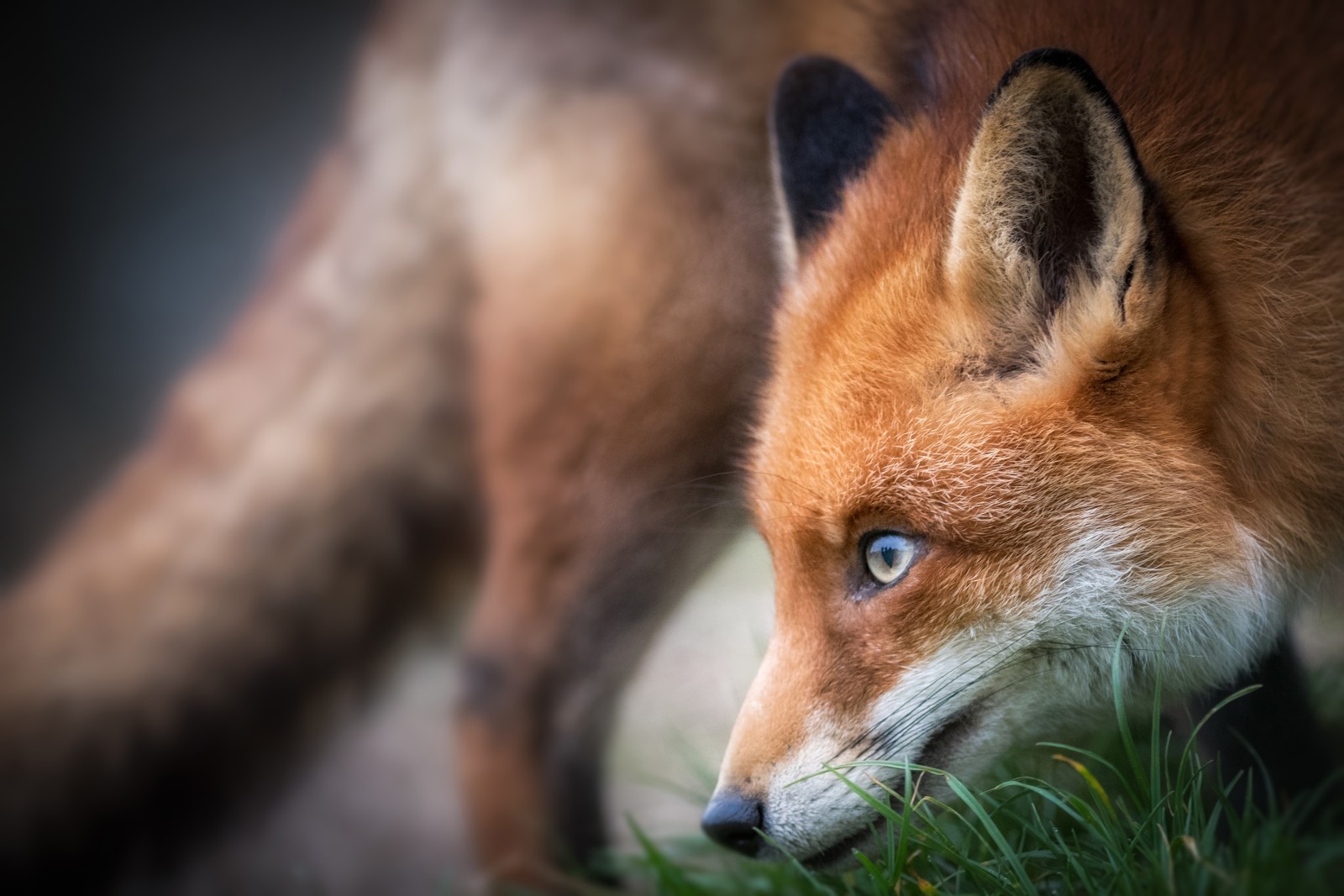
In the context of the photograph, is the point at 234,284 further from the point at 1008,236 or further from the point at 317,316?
the point at 1008,236

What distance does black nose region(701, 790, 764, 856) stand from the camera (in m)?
1.25

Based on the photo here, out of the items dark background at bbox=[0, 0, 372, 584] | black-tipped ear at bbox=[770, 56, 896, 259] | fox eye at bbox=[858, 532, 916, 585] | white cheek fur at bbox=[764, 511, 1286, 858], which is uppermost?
dark background at bbox=[0, 0, 372, 584]

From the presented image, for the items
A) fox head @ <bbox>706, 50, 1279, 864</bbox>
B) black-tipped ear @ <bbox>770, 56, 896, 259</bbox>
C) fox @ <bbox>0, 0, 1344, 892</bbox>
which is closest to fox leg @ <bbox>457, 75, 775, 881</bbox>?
fox @ <bbox>0, 0, 1344, 892</bbox>

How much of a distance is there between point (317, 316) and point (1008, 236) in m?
1.84

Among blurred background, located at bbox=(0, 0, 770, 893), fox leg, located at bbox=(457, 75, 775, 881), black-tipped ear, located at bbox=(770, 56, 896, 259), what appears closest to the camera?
black-tipped ear, located at bbox=(770, 56, 896, 259)

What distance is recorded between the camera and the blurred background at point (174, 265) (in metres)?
2.56

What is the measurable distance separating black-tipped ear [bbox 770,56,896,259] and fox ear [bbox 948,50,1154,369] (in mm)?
387

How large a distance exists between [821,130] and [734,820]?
1084mm

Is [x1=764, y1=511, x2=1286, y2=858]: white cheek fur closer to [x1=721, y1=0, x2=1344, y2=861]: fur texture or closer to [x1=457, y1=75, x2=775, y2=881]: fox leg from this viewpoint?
[x1=721, y1=0, x2=1344, y2=861]: fur texture

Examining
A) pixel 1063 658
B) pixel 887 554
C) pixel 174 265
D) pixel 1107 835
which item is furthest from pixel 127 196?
pixel 1107 835

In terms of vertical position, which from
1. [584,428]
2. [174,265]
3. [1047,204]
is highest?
[174,265]

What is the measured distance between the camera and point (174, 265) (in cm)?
272

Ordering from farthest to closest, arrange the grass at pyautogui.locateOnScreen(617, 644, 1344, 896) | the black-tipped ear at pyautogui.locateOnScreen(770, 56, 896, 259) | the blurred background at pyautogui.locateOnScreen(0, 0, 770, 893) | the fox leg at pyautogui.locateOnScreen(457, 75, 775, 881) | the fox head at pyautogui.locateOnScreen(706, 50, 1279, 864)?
1. the blurred background at pyautogui.locateOnScreen(0, 0, 770, 893)
2. the fox leg at pyautogui.locateOnScreen(457, 75, 775, 881)
3. the black-tipped ear at pyautogui.locateOnScreen(770, 56, 896, 259)
4. the fox head at pyautogui.locateOnScreen(706, 50, 1279, 864)
5. the grass at pyautogui.locateOnScreen(617, 644, 1344, 896)

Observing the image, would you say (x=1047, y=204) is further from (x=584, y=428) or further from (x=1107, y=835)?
(x=584, y=428)
